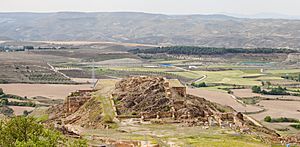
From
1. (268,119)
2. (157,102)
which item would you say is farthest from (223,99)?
(157,102)

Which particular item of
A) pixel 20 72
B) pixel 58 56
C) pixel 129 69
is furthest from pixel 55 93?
pixel 58 56

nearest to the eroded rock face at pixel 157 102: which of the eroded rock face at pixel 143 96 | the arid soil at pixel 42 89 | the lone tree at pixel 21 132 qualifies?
the eroded rock face at pixel 143 96

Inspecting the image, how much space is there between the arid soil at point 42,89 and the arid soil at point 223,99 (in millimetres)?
15957

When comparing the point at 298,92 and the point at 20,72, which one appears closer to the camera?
the point at 298,92

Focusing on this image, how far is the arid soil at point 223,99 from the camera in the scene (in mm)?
66062

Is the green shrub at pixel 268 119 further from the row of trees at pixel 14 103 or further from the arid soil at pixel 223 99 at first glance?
the row of trees at pixel 14 103

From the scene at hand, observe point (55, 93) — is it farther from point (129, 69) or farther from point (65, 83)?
point (129, 69)

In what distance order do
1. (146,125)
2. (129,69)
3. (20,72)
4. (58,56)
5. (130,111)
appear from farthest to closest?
(58,56) < (129,69) < (20,72) < (130,111) < (146,125)

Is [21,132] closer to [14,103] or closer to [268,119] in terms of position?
[268,119]

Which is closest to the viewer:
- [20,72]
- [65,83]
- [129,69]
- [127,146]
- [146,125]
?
[127,146]

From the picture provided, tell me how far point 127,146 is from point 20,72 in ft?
250

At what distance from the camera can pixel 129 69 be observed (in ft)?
372

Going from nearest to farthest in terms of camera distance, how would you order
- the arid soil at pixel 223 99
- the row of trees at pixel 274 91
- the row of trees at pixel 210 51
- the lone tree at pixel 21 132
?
the lone tree at pixel 21 132, the arid soil at pixel 223 99, the row of trees at pixel 274 91, the row of trees at pixel 210 51

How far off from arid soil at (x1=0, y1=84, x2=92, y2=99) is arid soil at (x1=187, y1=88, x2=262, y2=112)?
1596 centimetres
